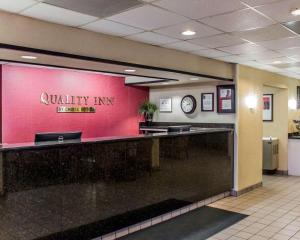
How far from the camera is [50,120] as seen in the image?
6.11 meters

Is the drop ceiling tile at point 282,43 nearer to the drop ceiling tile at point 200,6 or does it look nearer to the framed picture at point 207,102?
the drop ceiling tile at point 200,6

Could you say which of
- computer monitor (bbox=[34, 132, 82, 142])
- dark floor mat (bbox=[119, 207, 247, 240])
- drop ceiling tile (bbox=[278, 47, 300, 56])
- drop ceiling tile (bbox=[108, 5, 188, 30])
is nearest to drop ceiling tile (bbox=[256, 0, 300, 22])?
drop ceiling tile (bbox=[108, 5, 188, 30])

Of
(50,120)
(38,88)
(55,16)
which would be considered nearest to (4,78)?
(38,88)

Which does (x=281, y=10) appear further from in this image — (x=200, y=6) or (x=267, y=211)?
(x=267, y=211)

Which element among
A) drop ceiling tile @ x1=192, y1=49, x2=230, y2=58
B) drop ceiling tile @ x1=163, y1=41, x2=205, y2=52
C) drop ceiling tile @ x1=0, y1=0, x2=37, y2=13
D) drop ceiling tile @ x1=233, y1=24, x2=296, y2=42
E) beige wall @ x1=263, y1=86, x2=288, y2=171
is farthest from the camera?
beige wall @ x1=263, y1=86, x2=288, y2=171

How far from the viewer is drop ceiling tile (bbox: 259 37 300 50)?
4.28 m

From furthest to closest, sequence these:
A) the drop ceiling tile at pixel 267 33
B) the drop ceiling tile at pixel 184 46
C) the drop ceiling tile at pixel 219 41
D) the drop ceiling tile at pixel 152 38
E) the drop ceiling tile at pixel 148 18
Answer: the drop ceiling tile at pixel 184 46, the drop ceiling tile at pixel 219 41, the drop ceiling tile at pixel 152 38, the drop ceiling tile at pixel 267 33, the drop ceiling tile at pixel 148 18

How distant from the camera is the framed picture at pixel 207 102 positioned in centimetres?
648

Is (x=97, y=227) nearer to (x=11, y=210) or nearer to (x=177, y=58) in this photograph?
(x=11, y=210)

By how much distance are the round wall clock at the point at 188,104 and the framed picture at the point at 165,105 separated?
0.39 metres

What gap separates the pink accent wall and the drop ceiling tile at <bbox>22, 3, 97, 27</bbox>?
8.45 ft

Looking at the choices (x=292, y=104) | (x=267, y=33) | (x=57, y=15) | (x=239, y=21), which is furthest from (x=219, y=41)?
(x=292, y=104)

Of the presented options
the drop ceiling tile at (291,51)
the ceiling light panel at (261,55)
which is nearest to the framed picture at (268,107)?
the ceiling light panel at (261,55)

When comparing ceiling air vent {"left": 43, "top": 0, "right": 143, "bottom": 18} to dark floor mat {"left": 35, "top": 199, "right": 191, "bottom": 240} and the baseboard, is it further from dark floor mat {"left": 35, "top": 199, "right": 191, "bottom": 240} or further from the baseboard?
the baseboard
